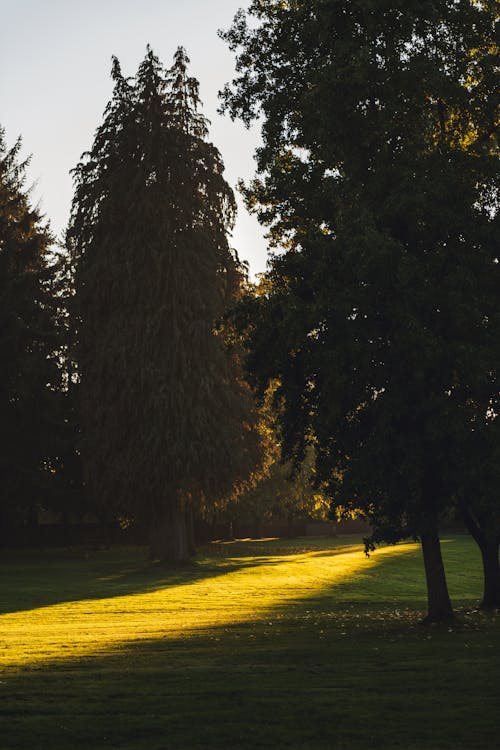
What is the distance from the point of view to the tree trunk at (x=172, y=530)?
145ft

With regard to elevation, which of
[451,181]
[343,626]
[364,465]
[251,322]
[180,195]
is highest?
[180,195]

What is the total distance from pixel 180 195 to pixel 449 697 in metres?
35.5

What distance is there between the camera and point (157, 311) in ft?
140

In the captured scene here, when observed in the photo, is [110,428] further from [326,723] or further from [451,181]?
→ [326,723]

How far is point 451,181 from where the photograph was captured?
17984mm

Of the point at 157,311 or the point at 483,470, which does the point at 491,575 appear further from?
the point at 157,311

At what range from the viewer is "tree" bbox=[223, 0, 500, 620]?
17.4 meters

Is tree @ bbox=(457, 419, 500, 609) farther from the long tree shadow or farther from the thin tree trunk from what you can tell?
the long tree shadow

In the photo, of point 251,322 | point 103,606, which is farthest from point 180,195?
point 251,322

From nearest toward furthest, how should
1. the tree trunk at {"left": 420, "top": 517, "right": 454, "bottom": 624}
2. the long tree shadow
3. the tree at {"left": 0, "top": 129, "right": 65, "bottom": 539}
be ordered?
the tree trunk at {"left": 420, "top": 517, "right": 454, "bottom": 624}
the long tree shadow
the tree at {"left": 0, "top": 129, "right": 65, "bottom": 539}

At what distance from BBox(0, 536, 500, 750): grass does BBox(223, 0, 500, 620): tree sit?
3.50 m

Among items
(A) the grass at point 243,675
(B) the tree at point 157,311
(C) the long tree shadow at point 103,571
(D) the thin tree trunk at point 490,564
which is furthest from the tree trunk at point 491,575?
(B) the tree at point 157,311

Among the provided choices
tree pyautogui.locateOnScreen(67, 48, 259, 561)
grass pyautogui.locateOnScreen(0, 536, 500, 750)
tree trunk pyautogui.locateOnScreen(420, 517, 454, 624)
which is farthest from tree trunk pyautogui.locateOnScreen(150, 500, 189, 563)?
tree trunk pyautogui.locateOnScreen(420, 517, 454, 624)

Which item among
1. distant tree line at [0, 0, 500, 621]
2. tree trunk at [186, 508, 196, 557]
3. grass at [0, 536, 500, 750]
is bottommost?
grass at [0, 536, 500, 750]
